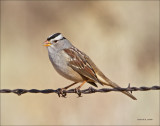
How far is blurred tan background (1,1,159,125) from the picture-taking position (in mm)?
12047

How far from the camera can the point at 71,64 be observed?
824 cm

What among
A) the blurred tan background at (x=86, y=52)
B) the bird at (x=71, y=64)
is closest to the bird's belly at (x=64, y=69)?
the bird at (x=71, y=64)

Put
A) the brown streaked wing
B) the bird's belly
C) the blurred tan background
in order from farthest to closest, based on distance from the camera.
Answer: the blurred tan background, the brown streaked wing, the bird's belly

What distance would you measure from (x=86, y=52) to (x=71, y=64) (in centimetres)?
579

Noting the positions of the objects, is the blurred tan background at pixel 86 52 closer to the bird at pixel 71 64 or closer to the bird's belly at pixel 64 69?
the bird at pixel 71 64

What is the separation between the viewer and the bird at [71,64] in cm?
813

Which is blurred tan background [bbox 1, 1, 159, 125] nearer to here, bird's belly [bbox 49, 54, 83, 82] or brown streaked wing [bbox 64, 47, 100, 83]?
brown streaked wing [bbox 64, 47, 100, 83]

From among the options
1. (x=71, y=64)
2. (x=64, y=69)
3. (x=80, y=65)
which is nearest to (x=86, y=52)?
(x=80, y=65)

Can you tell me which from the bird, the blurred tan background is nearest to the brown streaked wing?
the bird

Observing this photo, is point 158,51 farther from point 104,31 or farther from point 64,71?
point 64,71

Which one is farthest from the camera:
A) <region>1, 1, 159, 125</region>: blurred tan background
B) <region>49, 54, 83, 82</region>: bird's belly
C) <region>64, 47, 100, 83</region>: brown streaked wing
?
<region>1, 1, 159, 125</region>: blurred tan background

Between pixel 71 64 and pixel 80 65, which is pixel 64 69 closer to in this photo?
pixel 71 64

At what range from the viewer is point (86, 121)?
11781 millimetres

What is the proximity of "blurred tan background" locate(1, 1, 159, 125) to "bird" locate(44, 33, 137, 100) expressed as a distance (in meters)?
3.53
